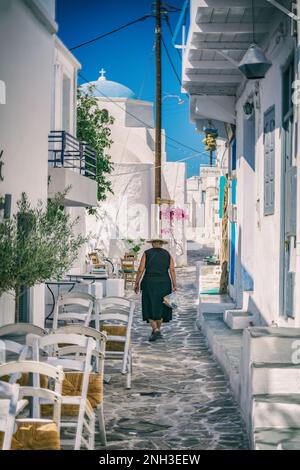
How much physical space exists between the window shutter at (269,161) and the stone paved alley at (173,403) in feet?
7.52

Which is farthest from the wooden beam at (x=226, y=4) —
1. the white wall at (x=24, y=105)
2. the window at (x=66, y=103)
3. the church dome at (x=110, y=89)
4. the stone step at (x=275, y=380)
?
the church dome at (x=110, y=89)

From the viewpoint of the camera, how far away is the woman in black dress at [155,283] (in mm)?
11141

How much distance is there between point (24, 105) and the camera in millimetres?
11727

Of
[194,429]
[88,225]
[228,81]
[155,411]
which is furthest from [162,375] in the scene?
[88,225]

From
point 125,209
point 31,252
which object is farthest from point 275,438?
point 125,209

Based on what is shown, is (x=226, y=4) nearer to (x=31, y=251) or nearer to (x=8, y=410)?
(x=31, y=251)

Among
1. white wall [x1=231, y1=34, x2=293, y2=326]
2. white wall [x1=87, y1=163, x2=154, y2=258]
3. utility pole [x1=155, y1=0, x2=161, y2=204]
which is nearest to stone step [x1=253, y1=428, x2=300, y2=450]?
white wall [x1=231, y1=34, x2=293, y2=326]

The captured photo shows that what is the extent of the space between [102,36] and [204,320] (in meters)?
A: 9.69

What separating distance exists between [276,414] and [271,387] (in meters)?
0.40

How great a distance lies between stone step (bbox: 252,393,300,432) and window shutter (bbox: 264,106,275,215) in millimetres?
4293

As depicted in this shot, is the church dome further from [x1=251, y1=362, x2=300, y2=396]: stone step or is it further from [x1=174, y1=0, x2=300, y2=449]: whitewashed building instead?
Answer: [x1=251, y1=362, x2=300, y2=396]: stone step

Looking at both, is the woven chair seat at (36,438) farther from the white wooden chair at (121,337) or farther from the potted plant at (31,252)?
the potted plant at (31,252)

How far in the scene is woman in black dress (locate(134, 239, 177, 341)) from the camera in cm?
1114
